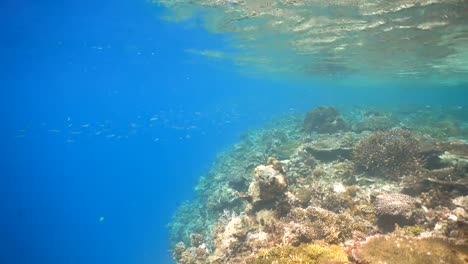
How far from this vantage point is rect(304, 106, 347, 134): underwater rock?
74.2ft

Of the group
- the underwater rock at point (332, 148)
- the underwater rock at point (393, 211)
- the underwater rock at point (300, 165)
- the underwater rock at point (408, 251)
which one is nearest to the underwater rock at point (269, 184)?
the underwater rock at point (393, 211)

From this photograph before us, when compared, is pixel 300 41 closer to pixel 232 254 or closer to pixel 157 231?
pixel 232 254

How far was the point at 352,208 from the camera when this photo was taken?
10133 mm

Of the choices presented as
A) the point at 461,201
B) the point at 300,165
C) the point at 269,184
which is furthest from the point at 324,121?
the point at 461,201

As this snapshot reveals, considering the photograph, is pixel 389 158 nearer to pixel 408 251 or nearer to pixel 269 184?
pixel 269 184

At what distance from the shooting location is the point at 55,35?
27.8 meters

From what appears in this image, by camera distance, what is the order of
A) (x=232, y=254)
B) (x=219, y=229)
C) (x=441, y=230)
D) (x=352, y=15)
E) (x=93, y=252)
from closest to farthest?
(x=441, y=230) < (x=232, y=254) < (x=219, y=229) < (x=352, y=15) < (x=93, y=252)

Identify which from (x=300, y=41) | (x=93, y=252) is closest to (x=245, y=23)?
(x=300, y=41)

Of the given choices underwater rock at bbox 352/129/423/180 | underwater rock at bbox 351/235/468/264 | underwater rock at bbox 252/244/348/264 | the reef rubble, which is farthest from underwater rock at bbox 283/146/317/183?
underwater rock at bbox 351/235/468/264

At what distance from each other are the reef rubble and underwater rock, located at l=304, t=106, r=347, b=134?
571 cm

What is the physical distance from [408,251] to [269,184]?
523 centimetres

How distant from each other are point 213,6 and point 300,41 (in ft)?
36.9

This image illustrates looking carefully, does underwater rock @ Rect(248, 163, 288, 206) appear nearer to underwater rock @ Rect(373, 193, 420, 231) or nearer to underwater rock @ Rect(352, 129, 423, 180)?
underwater rock @ Rect(373, 193, 420, 231)

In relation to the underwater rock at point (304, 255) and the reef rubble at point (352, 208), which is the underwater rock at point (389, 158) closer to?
the reef rubble at point (352, 208)
